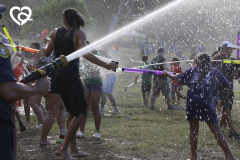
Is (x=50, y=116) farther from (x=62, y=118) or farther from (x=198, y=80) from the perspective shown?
(x=198, y=80)

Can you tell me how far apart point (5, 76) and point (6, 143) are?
496 mm

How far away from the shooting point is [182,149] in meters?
5.49

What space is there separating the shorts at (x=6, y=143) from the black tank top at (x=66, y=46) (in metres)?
2.14

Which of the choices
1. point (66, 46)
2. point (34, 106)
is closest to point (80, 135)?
point (34, 106)

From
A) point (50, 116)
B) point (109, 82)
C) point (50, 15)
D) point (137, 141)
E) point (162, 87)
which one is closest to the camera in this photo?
point (50, 116)

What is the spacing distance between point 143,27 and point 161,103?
123ft

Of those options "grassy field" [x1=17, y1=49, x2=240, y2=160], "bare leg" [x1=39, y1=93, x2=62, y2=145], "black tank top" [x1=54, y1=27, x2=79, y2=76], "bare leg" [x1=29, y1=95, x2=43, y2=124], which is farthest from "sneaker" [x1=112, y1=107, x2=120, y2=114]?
"black tank top" [x1=54, y1=27, x2=79, y2=76]

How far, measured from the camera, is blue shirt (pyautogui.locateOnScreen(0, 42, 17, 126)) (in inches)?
90.0

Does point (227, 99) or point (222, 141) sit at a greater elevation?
point (227, 99)

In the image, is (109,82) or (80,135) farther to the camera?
(109,82)

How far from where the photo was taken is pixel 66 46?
4.44 m

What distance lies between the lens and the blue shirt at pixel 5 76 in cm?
229

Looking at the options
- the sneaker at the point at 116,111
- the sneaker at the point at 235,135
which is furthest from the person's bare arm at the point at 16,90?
the sneaker at the point at 116,111

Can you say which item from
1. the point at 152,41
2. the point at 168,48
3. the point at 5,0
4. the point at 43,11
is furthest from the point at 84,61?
the point at 152,41
